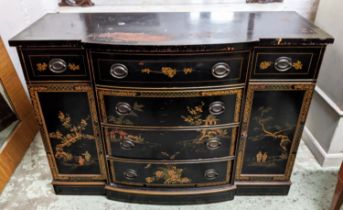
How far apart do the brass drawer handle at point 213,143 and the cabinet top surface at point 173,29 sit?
49 cm

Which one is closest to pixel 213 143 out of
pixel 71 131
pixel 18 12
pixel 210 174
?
pixel 210 174

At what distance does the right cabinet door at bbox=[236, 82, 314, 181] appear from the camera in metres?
1.30

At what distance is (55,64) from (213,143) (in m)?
0.80

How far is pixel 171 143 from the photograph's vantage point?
1.41m

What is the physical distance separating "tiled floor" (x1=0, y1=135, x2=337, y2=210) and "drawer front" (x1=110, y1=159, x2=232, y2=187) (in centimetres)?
14

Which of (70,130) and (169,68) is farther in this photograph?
(70,130)

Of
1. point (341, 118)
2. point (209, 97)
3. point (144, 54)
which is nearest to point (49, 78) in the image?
point (144, 54)

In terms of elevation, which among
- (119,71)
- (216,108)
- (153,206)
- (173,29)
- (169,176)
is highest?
(173,29)

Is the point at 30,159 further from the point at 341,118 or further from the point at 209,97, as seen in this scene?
the point at 341,118

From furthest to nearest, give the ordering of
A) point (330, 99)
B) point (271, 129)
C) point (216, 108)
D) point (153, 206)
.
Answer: point (330, 99), point (153, 206), point (271, 129), point (216, 108)

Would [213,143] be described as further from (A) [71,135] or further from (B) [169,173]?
(A) [71,135]

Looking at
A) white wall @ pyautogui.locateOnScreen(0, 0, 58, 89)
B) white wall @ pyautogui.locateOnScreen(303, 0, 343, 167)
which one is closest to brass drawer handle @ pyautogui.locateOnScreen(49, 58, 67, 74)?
white wall @ pyautogui.locateOnScreen(0, 0, 58, 89)

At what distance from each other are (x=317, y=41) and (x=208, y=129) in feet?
1.94

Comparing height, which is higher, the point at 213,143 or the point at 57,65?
the point at 57,65
